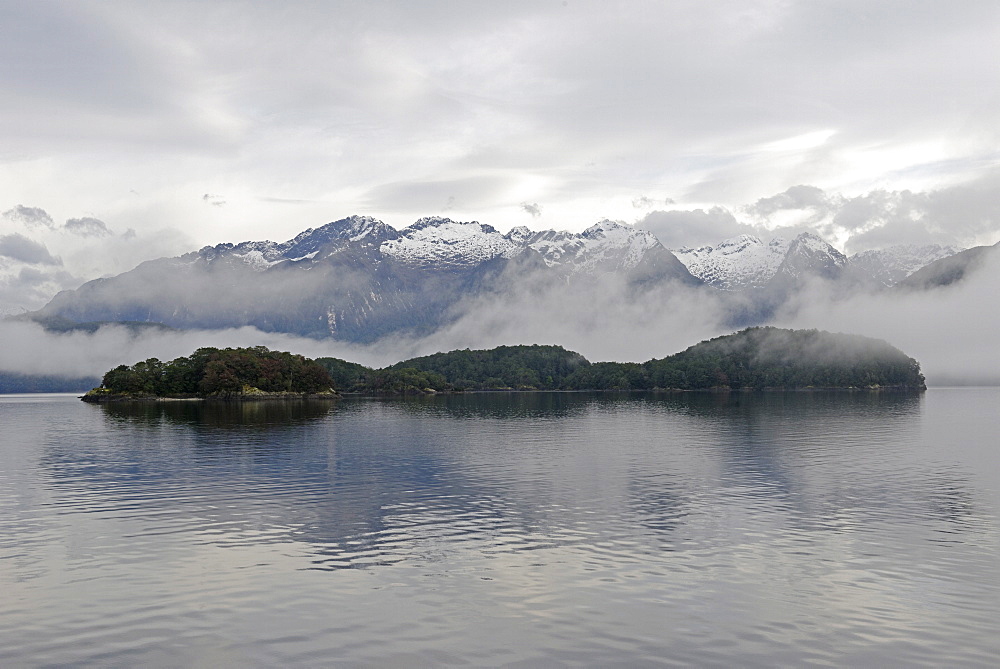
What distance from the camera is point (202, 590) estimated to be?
39.3m

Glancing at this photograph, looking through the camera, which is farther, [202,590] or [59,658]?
[202,590]

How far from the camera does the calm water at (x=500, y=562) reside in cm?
3183

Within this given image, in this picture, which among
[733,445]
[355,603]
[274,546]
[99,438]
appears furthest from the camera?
[99,438]

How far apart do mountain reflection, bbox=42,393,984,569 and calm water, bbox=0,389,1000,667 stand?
0.41 m

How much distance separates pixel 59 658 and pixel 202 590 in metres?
9.29

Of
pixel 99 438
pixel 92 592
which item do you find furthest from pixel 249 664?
pixel 99 438

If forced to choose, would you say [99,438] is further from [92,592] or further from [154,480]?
[92,592]

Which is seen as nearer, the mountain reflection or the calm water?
the calm water

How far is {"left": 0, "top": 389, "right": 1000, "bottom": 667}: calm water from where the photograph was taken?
104 ft

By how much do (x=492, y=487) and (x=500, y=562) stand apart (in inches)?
1214

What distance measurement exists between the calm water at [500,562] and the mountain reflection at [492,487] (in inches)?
16.2

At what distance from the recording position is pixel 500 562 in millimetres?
45219

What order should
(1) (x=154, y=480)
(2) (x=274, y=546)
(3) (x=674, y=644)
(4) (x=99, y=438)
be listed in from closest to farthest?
(3) (x=674, y=644)
(2) (x=274, y=546)
(1) (x=154, y=480)
(4) (x=99, y=438)

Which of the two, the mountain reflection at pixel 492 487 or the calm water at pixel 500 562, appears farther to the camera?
the mountain reflection at pixel 492 487
